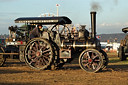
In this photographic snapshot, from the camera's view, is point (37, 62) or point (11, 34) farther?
point (11, 34)

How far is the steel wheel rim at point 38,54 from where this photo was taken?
445 inches

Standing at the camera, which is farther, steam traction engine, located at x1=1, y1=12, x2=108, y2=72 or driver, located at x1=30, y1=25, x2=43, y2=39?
driver, located at x1=30, y1=25, x2=43, y2=39

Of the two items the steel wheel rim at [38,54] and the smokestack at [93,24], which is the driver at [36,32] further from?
the smokestack at [93,24]

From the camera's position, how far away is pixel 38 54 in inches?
448

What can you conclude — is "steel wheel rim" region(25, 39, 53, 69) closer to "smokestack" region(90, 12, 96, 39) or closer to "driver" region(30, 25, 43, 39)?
"driver" region(30, 25, 43, 39)

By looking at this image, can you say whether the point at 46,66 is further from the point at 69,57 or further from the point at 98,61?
the point at 98,61

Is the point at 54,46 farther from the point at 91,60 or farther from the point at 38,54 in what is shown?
the point at 91,60

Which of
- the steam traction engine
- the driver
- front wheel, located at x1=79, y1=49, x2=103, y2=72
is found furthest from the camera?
the driver

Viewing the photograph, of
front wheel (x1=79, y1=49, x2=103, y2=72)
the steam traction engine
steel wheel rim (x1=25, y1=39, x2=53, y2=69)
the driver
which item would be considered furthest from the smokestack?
the driver

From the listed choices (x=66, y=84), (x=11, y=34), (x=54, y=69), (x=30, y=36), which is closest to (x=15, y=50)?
(x=30, y=36)

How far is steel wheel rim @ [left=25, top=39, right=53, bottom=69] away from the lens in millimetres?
11315

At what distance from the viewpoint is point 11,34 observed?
19984 millimetres

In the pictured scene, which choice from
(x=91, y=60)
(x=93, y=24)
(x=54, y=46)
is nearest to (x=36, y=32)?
(x=54, y=46)

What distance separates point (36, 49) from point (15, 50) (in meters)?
3.62
